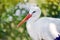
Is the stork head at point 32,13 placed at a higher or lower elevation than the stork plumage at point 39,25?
higher

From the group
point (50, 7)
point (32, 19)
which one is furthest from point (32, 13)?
point (50, 7)

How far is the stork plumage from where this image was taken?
1.19 meters

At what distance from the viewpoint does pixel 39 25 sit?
3.94ft

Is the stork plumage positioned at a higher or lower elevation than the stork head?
lower

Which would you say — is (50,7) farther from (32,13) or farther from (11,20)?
(11,20)

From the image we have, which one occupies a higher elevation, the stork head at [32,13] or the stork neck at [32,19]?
the stork head at [32,13]

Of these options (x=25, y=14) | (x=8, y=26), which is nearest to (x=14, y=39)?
(x=8, y=26)

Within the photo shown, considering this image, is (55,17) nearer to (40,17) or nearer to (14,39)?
(40,17)

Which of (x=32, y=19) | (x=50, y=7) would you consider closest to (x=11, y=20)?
(x=32, y=19)

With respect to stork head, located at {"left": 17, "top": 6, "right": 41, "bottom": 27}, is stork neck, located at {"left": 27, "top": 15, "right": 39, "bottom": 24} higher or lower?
lower

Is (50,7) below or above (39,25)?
above

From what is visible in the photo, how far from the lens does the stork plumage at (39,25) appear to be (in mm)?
1187

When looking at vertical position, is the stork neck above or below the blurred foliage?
below

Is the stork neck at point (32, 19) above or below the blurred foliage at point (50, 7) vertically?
below
